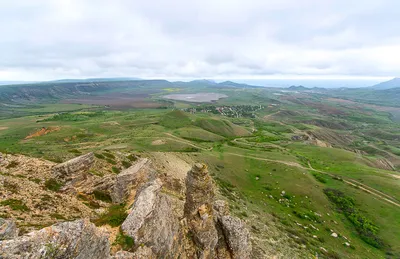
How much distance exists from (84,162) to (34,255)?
89.5ft

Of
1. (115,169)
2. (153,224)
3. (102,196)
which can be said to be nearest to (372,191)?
(115,169)

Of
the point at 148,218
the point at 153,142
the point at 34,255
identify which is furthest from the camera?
the point at 153,142

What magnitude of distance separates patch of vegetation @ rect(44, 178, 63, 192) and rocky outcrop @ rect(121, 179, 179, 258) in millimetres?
15160

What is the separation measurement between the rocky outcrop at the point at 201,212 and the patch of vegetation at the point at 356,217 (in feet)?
177

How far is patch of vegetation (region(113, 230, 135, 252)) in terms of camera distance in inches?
761

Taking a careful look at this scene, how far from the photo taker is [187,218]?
93.7 feet

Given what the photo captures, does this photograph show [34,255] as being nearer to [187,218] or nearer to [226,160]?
[187,218]

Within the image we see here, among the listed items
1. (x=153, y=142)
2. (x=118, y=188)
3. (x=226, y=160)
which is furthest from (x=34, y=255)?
(x=153, y=142)

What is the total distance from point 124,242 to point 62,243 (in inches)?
239

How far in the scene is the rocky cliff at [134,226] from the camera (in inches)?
572

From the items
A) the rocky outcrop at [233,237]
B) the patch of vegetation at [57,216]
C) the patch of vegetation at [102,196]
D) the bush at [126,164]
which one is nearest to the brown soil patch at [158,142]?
the bush at [126,164]

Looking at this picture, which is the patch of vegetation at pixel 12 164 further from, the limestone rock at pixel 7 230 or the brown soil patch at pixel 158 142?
the brown soil patch at pixel 158 142

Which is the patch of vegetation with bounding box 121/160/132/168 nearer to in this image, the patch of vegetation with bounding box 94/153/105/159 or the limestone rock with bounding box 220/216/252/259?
the patch of vegetation with bounding box 94/153/105/159

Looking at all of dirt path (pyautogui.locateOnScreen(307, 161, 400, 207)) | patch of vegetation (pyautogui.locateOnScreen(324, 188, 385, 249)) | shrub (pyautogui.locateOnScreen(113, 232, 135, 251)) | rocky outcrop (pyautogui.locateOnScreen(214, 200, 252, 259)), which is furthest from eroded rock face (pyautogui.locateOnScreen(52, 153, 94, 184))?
dirt path (pyautogui.locateOnScreen(307, 161, 400, 207))
